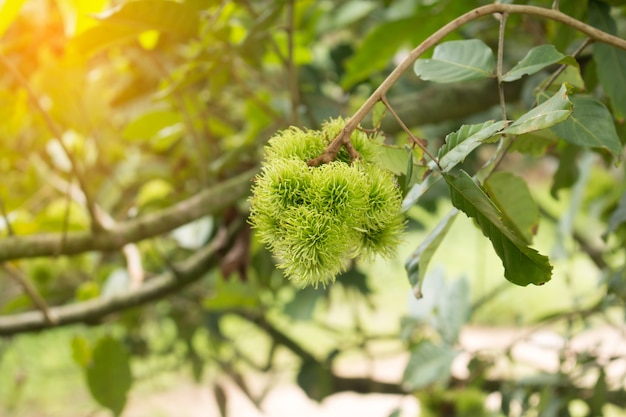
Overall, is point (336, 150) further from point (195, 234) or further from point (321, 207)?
point (195, 234)

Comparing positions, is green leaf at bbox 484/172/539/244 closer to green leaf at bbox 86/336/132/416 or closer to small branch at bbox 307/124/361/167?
small branch at bbox 307/124/361/167

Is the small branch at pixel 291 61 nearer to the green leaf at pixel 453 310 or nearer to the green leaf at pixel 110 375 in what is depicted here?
the green leaf at pixel 453 310

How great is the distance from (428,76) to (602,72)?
21cm

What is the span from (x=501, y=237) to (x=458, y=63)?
0.16 meters

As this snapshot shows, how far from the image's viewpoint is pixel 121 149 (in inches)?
66.8

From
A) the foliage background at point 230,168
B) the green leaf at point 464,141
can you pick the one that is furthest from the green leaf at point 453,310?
the green leaf at point 464,141

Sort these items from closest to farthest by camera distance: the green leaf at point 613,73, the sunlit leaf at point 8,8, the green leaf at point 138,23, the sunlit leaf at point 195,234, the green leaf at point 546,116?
the green leaf at point 546,116 → the green leaf at point 613,73 → the green leaf at point 138,23 → the sunlit leaf at point 8,8 → the sunlit leaf at point 195,234

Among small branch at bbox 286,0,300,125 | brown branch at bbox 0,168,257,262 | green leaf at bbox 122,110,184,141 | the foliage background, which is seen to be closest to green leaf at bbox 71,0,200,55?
the foliage background

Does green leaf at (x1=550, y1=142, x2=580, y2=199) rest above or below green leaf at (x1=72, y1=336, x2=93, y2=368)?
above

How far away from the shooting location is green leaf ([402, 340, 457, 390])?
104 centimetres

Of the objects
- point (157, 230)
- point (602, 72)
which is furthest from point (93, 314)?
point (602, 72)

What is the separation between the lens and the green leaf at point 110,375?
4.02 ft

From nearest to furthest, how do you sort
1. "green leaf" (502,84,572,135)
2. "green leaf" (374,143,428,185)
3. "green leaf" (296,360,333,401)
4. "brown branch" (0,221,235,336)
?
"green leaf" (502,84,572,135), "green leaf" (374,143,428,185), "brown branch" (0,221,235,336), "green leaf" (296,360,333,401)

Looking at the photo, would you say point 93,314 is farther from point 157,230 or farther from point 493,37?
point 493,37
